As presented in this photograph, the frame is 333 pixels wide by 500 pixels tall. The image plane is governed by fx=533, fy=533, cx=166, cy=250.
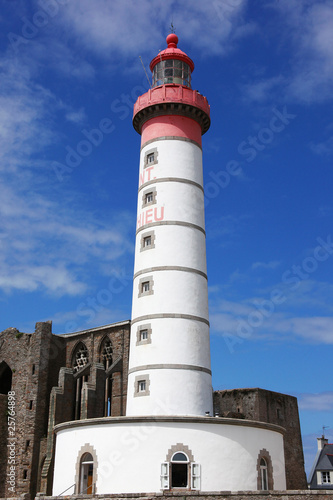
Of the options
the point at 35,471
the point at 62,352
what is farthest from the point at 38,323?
the point at 35,471

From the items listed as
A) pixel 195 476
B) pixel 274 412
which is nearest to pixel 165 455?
pixel 195 476

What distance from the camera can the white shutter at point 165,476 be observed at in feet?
60.4

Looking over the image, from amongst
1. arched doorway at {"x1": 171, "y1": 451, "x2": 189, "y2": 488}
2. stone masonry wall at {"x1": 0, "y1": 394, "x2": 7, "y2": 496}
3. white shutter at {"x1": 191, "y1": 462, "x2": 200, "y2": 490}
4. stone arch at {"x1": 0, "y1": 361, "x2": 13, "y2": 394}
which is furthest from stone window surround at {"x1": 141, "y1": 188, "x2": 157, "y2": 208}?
stone arch at {"x1": 0, "y1": 361, "x2": 13, "y2": 394}

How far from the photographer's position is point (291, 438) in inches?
1302

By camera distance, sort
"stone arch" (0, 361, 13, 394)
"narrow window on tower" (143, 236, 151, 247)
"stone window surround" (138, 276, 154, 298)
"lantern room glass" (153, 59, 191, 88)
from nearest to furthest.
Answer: "stone window surround" (138, 276, 154, 298), "narrow window on tower" (143, 236, 151, 247), "lantern room glass" (153, 59, 191, 88), "stone arch" (0, 361, 13, 394)

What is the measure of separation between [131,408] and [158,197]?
936 centimetres

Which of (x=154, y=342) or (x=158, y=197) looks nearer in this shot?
(x=154, y=342)

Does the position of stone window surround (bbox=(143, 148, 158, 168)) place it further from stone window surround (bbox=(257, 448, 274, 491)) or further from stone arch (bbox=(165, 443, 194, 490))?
stone window surround (bbox=(257, 448, 274, 491))

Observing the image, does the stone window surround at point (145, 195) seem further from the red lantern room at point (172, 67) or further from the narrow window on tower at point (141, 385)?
the narrow window on tower at point (141, 385)

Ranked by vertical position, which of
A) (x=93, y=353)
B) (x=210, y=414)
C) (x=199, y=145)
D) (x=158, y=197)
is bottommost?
(x=210, y=414)

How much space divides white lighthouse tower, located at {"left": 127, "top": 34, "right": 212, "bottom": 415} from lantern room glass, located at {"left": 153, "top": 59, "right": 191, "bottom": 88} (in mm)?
51

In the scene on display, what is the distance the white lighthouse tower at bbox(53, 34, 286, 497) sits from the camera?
18906 mm

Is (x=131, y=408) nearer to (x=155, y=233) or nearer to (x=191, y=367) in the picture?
(x=191, y=367)

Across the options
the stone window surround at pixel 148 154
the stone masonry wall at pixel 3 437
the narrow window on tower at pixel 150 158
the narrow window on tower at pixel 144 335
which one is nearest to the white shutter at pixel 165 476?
the narrow window on tower at pixel 144 335
